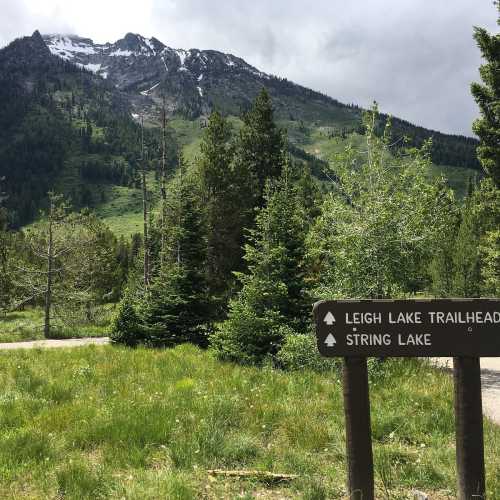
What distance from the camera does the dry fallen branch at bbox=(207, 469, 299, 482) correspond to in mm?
4911

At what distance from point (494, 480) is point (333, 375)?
475 cm

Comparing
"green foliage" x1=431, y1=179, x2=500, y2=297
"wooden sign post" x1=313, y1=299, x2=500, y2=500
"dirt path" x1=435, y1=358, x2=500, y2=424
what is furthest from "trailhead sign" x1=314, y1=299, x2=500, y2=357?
"green foliage" x1=431, y1=179, x2=500, y2=297

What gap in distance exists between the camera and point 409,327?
410cm

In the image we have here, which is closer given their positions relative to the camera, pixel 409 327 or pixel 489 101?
pixel 409 327

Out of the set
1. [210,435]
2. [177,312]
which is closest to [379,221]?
[210,435]

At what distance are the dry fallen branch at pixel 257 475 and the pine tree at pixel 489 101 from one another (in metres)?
17.8

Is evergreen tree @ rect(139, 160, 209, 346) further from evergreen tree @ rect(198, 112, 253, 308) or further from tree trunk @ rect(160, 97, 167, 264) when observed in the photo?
evergreen tree @ rect(198, 112, 253, 308)

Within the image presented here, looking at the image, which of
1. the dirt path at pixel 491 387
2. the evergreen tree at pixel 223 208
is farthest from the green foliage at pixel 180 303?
the dirt path at pixel 491 387

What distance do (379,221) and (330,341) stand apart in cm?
866

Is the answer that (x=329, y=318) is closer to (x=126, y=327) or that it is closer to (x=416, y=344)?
(x=416, y=344)

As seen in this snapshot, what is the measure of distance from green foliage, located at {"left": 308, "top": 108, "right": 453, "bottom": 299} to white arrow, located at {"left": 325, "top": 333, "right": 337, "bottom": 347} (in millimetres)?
7866

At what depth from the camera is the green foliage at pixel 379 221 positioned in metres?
12.4

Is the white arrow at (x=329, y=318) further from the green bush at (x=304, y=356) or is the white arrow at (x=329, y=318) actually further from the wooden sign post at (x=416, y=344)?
the green bush at (x=304, y=356)

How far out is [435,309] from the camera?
4.09m
